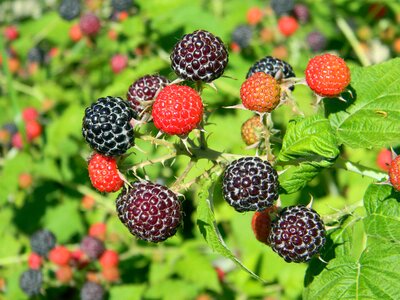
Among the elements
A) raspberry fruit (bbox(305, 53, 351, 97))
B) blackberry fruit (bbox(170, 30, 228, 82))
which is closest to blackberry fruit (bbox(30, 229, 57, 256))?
blackberry fruit (bbox(170, 30, 228, 82))

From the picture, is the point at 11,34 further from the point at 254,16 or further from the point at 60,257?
the point at 60,257

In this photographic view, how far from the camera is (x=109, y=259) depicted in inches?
167

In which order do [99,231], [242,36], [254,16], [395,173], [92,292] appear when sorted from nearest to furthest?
[395,173], [92,292], [99,231], [242,36], [254,16]

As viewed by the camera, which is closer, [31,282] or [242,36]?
[31,282]

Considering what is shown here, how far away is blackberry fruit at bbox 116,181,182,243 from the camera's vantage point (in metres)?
2.30

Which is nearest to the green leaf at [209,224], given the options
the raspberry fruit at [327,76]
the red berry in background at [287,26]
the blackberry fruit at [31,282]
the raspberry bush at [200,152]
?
the raspberry bush at [200,152]

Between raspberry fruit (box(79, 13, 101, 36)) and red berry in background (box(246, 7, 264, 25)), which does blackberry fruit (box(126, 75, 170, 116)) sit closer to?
raspberry fruit (box(79, 13, 101, 36))

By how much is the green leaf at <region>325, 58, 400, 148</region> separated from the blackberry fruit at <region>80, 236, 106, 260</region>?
223cm

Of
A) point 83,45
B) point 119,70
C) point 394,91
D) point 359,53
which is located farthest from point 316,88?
point 83,45

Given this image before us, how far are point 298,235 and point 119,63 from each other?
371 cm

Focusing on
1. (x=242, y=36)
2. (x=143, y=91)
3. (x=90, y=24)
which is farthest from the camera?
(x=90, y=24)

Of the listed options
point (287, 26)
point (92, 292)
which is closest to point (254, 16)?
point (287, 26)

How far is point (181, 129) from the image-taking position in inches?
91.6

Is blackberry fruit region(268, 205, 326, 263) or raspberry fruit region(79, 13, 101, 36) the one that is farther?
raspberry fruit region(79, 13, 101, 36)
